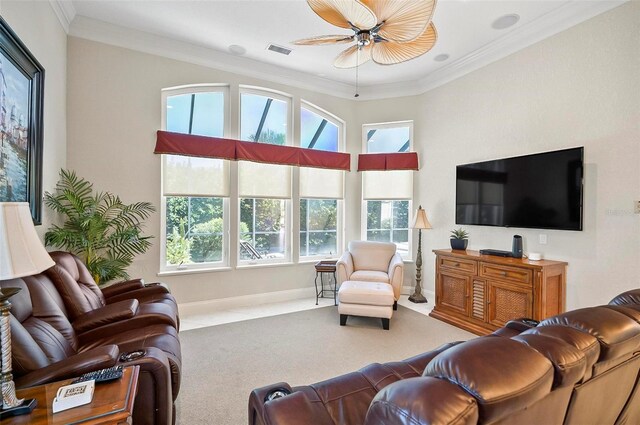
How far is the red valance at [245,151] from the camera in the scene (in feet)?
12.7

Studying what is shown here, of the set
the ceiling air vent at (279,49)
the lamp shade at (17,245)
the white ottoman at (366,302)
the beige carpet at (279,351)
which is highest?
the ceiling air vent at (279,49)

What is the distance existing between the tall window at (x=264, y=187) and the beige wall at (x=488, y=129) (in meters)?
0.24

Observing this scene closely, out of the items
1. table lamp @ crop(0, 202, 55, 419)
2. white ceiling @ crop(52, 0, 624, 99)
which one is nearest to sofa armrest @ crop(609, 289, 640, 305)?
table lamp @ crop(0, 202, 55, 419)

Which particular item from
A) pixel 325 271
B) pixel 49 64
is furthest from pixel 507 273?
pixel 49 64

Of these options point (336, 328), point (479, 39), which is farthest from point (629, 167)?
point (336, 328)

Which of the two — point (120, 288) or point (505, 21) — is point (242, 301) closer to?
point (120, 288)

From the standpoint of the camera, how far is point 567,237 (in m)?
3.18

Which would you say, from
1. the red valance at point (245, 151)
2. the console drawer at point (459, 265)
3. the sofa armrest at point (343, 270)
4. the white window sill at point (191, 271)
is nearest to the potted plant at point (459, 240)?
the console drawer at point (459, 265)

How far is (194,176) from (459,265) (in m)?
3.67

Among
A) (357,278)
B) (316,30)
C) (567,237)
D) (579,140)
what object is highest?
(316,30)

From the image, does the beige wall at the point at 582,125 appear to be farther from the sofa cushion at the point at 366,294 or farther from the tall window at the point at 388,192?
the sofa cushion at the point at 366,294

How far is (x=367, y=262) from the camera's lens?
14.8 ft

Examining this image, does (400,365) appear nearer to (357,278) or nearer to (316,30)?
(357,278)

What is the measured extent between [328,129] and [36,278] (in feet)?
13.9
